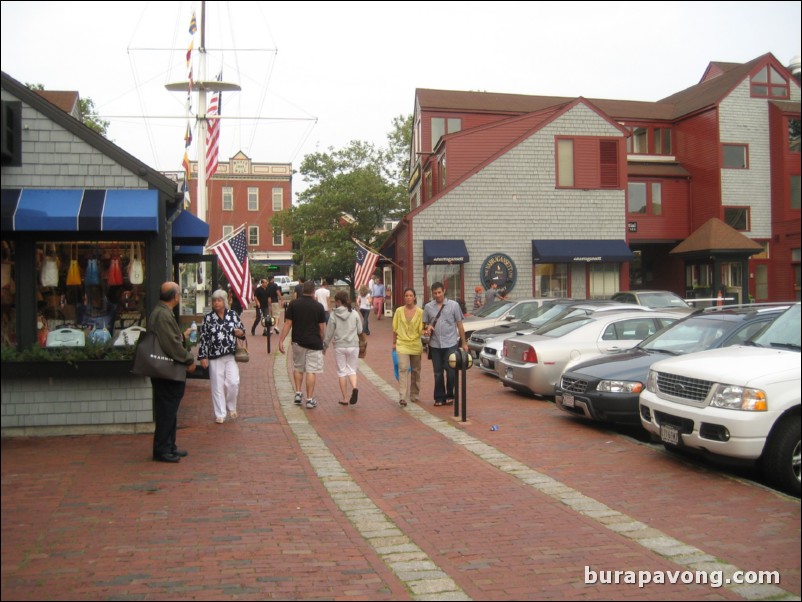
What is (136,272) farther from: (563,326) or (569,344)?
(563,326)

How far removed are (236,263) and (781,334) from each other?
421 inches

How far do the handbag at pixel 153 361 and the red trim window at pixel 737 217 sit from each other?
63.4 ft

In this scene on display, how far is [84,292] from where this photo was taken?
9.07 metres

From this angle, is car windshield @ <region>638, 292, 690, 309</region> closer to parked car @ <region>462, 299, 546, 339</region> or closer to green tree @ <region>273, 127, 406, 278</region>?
parked car @ <region>462, 299, 546, 339</region>

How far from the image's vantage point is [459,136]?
97.1ft

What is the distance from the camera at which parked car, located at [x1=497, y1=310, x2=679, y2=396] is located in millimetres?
12156

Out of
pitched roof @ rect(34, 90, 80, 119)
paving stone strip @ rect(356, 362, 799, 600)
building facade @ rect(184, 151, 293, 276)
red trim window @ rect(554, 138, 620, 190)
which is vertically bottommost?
paving stone strip @ rect(356, 362, 799, 600)

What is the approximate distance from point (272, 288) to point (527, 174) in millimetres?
11369

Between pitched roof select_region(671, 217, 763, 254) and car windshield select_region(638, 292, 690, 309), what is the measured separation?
2.84 m

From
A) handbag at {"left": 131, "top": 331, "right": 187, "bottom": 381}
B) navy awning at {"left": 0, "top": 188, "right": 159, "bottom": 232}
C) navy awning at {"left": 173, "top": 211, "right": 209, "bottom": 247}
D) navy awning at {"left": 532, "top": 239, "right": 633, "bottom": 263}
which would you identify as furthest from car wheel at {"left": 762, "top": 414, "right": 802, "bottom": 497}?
navy awning at {"left": 532, "top": 239, "right": 633, "bottom": 263}

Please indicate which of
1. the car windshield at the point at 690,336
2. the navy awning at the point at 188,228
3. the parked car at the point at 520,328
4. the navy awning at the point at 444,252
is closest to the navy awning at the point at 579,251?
the navy awning at the point at 444,252

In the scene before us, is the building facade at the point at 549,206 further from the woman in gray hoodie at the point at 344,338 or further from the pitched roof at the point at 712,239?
the woman in gray hoodie at the point at 344,338

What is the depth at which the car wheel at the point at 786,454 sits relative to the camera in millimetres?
6902

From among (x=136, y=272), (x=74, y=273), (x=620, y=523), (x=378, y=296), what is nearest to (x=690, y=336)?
(x=620, y=523)
